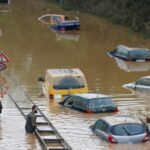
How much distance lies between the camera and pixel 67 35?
74.7 meters

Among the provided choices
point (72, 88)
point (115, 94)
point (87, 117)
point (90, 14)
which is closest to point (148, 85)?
point (115, 94)

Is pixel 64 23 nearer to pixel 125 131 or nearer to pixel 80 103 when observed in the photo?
pixel 80 103

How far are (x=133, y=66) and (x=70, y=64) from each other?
465 centimetres

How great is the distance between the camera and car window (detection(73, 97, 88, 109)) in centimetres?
3550

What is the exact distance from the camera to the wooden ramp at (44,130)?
95.5 ft

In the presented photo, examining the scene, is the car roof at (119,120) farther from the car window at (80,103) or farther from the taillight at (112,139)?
the car window at (80,103)

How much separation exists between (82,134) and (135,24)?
47.8 metres

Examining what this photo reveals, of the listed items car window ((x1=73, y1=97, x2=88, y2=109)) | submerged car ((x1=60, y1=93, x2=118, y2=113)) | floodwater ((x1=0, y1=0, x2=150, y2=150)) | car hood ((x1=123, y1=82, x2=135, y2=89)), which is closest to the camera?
floodwater ((x1=0, y1=0, x2=150, y2=150))

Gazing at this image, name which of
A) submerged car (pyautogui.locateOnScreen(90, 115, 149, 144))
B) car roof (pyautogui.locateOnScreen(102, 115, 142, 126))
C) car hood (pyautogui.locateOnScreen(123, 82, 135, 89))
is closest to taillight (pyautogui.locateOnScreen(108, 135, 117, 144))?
submerged car (pyautogui.locateOnScreen(90, 115, 149, 144))

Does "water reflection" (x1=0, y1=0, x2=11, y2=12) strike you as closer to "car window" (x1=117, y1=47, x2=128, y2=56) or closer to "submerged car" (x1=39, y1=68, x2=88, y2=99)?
"car window" (x1=117, y1=47, x2=128, y2=56)

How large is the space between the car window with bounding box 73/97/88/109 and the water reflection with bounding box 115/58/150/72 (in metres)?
15.3

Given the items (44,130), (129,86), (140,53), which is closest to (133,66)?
(140,53)

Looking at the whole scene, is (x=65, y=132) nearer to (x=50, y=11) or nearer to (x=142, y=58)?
(x=142, y=58)

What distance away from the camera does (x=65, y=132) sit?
1238 inches
